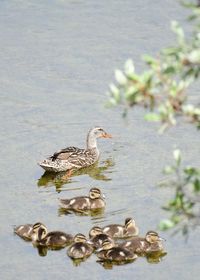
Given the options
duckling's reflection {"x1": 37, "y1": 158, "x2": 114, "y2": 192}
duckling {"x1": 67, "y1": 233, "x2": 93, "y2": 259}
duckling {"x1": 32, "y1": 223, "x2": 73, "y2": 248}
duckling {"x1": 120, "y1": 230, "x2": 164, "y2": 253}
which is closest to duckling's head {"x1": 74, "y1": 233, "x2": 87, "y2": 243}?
duckling {"x1": 67, "y1": 233, "x2": 93, "y2": 259}

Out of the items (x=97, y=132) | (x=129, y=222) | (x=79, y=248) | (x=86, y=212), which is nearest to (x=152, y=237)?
(x=129, y=222)

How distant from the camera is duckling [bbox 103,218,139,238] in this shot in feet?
29.5

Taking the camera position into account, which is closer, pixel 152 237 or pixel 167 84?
pixel 167 84

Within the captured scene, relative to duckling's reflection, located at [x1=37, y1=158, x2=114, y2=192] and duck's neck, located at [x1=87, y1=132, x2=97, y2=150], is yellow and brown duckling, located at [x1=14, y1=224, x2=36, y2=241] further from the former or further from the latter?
duck's neck, located at [x1=87, y1=132, x2=97, y2=150]

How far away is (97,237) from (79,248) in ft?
0.71

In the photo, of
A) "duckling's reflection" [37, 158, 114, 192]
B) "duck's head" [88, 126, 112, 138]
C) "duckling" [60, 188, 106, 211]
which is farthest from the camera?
"duck's head" [88, 126, 112, 138]

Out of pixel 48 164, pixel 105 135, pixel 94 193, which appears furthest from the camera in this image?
pixel 105 135

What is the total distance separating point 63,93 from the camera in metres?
12.8

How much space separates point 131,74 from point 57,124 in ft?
25.9

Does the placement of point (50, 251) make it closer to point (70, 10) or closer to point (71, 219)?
point (71, 219)

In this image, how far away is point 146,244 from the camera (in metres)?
8.80

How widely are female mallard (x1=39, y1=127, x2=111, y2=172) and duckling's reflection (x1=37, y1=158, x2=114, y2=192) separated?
0.07 meters

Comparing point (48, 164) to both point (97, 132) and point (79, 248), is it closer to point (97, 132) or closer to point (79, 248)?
point (97, 132)

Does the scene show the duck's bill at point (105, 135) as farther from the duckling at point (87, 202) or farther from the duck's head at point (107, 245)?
the duck's head at point (107, 245)
